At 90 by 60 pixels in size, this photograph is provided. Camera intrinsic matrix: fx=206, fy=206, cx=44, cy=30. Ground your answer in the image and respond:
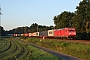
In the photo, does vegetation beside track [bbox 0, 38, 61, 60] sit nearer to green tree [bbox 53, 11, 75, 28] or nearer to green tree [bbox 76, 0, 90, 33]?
green tree [bbox 76, 0, 90, 33]

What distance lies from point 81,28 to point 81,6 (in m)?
7.54

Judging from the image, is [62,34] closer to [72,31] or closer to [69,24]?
[72,31]

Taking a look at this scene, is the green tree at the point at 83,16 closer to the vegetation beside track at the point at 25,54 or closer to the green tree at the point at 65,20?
the vegetation beside track at the point at 25,54

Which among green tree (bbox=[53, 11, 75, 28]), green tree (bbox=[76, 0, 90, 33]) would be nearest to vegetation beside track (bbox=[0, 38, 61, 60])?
green tree (bbox=[76, 0, 90, 33])

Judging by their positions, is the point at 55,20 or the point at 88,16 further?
the point at 55,20

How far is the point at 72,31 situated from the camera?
52.6m

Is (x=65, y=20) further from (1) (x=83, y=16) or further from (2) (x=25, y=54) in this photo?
(2) (x=25, y=54)

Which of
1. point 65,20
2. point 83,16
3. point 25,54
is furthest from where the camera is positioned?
point 65,20

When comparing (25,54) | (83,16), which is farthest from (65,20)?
(25,54)

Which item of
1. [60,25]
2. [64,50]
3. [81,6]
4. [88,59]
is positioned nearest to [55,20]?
[60,25]

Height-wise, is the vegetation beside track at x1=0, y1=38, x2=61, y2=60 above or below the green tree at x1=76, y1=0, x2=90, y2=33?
below

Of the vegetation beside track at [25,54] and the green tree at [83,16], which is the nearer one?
the vegetation beside track at [25,54]

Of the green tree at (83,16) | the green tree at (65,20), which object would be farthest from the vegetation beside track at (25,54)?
the green tree at (65,20)

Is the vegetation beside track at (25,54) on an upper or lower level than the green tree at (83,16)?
lower
